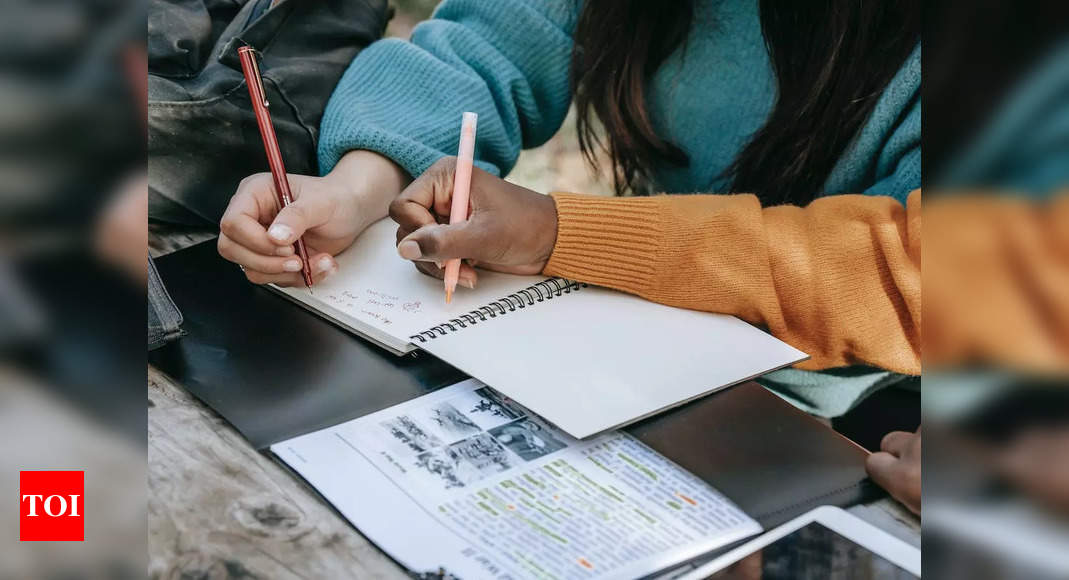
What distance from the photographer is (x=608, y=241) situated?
28.7 inches

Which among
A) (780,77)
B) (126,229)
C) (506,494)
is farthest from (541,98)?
(126,229)

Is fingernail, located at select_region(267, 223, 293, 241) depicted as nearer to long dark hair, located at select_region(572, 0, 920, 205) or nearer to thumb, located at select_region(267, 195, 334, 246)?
thumb, located at select_region(267, 195, 334, 246)

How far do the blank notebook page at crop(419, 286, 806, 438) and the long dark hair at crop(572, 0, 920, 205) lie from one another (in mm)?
255

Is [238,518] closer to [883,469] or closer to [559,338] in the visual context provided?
[559,338]

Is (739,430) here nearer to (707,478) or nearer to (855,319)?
(707,478)

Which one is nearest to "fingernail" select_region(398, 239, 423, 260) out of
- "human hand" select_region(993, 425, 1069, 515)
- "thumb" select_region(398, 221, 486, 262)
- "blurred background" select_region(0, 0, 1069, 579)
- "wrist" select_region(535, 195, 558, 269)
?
"thumb" select_region(398, 221, 486, 262)

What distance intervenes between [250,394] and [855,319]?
18.3 inches

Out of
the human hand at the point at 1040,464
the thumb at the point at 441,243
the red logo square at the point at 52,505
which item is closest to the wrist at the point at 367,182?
the thumb at the point at 441,243

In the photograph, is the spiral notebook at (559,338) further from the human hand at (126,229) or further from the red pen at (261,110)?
the human hand at (126,229)

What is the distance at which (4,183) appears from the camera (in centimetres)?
26

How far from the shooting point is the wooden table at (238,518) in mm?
448

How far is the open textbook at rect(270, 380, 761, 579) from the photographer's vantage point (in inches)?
17.9

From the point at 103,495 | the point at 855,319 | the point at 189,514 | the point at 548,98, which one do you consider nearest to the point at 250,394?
the point at 189,514

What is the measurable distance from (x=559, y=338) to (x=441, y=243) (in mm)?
122
